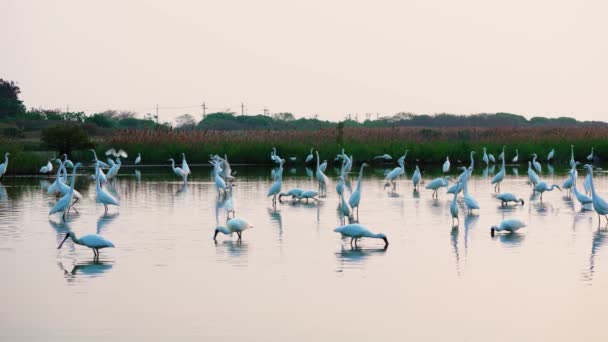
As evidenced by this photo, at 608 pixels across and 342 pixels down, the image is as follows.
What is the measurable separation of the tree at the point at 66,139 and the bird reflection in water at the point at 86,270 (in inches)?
1190

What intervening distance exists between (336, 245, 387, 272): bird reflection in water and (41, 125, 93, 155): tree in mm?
30006

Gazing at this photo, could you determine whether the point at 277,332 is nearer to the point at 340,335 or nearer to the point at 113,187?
the point at 340,335

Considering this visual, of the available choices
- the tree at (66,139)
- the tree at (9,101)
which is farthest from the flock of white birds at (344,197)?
the tree at (9,101)

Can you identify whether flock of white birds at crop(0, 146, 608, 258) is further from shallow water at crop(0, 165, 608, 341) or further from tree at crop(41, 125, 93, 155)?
tree at crop(41, 125, 93, 155)

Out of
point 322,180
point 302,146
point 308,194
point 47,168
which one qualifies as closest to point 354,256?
point 308,194

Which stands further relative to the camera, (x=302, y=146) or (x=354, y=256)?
(x=302, y=146)

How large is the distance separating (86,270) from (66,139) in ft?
102

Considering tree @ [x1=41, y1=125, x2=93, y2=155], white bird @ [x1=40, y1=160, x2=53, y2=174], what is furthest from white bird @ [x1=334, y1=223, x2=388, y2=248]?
tree @ [x1=41, y1=125, x2=93, y2=155]

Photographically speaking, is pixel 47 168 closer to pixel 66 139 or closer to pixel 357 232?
pixel 66 139

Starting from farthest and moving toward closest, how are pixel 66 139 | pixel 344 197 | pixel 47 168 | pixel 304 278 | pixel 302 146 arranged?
pixel 302 146
pixel 66 139
pixel 47 168
pixel 344 197
pixel 304 278

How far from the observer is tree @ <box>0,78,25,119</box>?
76125 mm

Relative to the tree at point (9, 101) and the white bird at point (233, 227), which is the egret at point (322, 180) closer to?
the white bird at point (233, 227)

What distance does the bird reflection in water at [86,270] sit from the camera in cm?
1275

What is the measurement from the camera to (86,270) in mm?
13211
